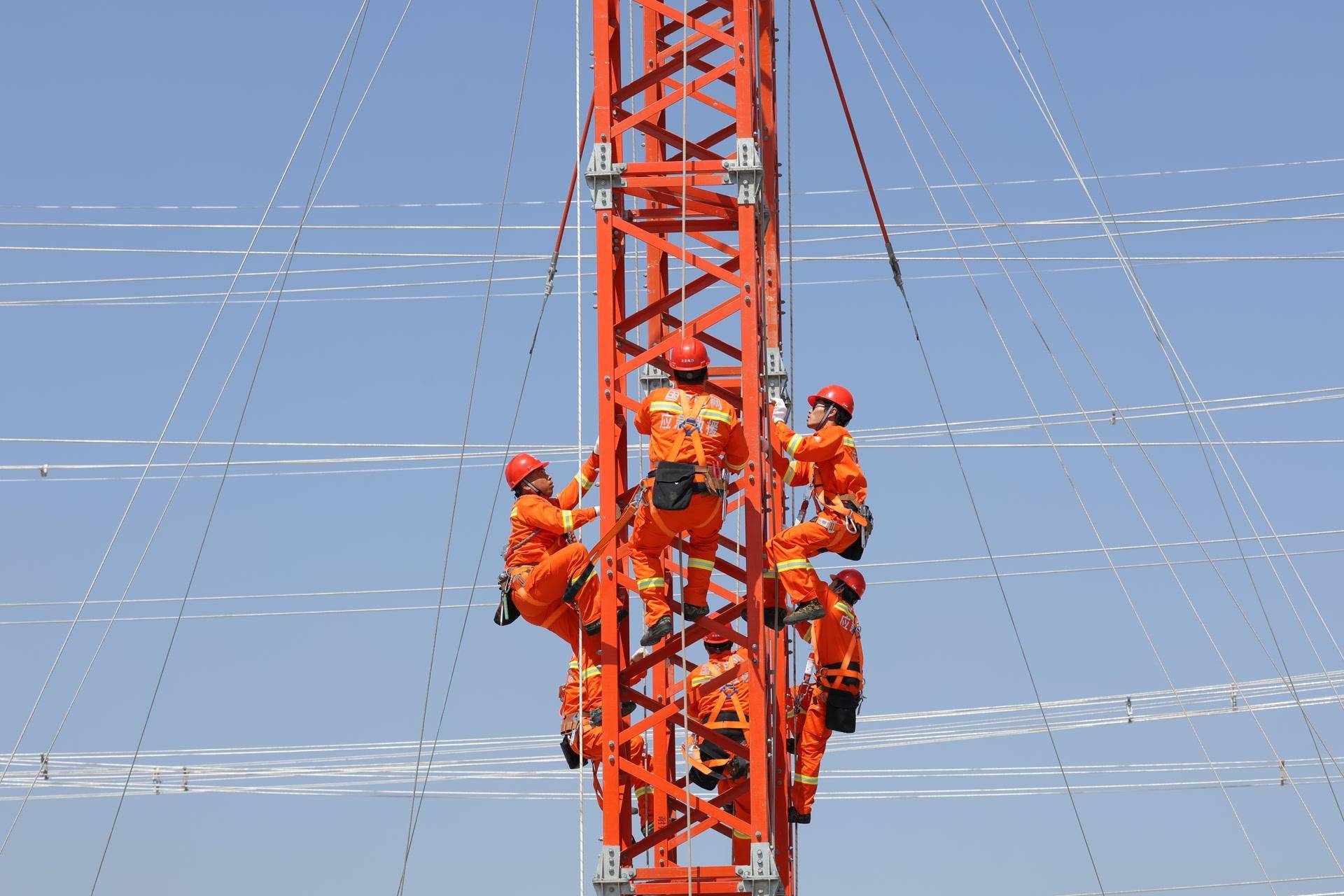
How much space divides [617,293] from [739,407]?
1558 mm

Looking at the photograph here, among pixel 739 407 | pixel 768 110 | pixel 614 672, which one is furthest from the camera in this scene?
pixel 768 110

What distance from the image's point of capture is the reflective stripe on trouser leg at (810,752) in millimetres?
19203

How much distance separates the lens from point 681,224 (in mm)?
17672

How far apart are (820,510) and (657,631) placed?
166 cm

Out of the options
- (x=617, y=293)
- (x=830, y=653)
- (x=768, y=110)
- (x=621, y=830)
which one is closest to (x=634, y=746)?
(x=621, y=830)

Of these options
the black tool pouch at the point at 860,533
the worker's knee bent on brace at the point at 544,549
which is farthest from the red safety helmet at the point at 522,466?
the black tool pouch at the point at 860,533

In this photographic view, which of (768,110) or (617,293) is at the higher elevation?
(768,110)

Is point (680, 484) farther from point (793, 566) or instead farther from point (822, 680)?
point (822, 680)

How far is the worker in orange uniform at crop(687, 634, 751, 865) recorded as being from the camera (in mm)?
18047

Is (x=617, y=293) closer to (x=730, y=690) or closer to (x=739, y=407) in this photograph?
(x=739, y=407)

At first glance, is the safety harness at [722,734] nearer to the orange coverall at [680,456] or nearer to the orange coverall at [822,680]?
the orange coverall at [822,680]

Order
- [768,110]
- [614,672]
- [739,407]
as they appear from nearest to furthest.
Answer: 1. [614,672]
2. [739,407]
3. [768,110]

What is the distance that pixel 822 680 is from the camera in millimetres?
19141

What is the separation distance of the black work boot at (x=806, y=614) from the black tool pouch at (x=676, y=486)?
1.73 meters
